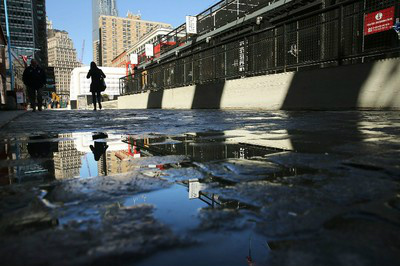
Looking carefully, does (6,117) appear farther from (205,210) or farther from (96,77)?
(205,210)

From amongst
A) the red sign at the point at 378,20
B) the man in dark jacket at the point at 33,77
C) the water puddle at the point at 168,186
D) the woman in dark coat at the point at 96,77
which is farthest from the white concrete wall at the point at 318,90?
the man in dark jacket at the point at 33,77

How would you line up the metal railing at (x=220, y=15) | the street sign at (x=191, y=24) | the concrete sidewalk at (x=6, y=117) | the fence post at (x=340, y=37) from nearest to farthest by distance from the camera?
the concrete sidewalk at (x=6, y=117)
the fence post at (x=340, y=37)
the metal railing at (x=220, y=15)
the street sign at (x=191, y=24)

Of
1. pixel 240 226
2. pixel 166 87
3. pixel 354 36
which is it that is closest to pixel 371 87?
pixel 354 36

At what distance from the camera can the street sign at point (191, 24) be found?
21.8m

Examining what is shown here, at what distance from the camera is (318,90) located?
7.40 m

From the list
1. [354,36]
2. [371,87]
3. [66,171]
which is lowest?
[66,171]

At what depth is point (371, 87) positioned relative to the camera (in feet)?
20.5

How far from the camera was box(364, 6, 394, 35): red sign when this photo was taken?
703 cm

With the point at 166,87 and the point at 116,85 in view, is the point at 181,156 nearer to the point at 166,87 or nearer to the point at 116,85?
the point at 166,87

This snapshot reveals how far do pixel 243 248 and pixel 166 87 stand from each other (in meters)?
16.2

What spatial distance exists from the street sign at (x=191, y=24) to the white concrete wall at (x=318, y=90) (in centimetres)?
1090

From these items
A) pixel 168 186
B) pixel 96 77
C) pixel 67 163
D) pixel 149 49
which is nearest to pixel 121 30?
pixel 149 49

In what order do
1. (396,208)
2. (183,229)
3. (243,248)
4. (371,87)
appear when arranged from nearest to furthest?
(243,248) < (183,229) < (396,208) < (371,87)

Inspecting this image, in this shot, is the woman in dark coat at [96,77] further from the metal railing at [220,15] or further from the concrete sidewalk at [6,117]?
the metal railing at [220,15]
